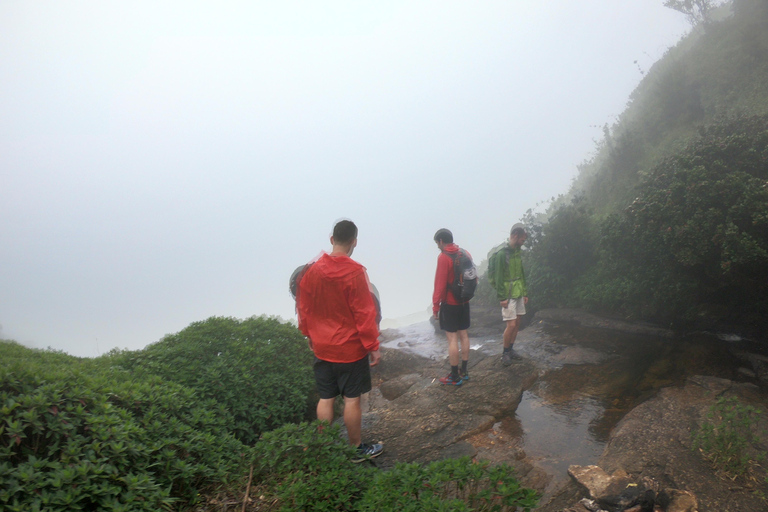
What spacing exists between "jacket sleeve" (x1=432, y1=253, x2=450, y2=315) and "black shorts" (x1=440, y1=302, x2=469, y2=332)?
4.9 inches

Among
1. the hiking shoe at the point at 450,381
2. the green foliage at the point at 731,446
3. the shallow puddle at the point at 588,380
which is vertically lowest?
the shallow puddle at the point at 588,380

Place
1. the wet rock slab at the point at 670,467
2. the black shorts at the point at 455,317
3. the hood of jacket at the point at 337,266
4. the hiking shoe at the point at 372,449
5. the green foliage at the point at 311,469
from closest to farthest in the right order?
the green foliage at the point at 311,469
the wet rock slab at the point at 670,467
the hood of jacket at the point at 337,266
the hiking shoe at the point at 372,449
the black shorts at the point at 455,317

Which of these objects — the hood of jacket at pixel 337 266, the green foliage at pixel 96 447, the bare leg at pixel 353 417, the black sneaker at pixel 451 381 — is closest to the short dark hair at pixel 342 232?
the hood of jacket at pixel 337 266

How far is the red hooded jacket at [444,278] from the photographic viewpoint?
17.9ft

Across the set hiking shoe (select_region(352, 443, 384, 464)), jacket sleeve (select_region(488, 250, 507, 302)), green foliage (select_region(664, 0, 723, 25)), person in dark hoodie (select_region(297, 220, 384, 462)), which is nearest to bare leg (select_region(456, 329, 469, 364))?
jacket sleeve (select_region(488, 250, 507, 302))

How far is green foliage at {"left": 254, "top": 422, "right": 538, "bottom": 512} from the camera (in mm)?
2139

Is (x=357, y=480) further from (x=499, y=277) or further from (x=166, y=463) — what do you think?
(x=499, y=277)

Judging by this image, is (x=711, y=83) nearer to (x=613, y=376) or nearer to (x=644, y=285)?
(x=644, y=285)

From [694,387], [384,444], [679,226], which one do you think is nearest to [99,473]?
[384,444]

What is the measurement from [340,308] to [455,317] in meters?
2.49

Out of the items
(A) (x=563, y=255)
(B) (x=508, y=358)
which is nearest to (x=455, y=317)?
(B) (x=508, y=358)

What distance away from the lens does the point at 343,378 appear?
3.54m

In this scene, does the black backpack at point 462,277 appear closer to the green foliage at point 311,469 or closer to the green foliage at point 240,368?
the green foliage at point 240,368

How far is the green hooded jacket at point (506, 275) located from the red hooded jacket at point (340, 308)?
3158mm
